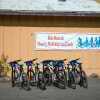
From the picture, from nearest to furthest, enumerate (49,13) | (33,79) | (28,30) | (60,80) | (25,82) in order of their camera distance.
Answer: (25,82) < (60,80) < (33,79) < (49,13) < (28,30)

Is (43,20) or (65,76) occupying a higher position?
(43,20)

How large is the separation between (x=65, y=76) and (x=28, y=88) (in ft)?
4.93

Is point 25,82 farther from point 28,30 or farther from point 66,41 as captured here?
point 66,41

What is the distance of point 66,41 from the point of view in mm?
12477

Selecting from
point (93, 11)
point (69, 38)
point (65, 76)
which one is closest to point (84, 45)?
point (69, 38)

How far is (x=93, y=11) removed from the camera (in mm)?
12250

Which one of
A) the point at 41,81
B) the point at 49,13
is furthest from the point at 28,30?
the point at 41,81

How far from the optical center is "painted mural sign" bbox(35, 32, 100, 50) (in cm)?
1239

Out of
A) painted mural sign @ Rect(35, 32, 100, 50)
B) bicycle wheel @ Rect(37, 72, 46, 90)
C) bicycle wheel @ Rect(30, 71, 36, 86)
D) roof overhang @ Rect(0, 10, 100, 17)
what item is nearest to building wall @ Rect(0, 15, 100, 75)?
painted mural sign @ Rect(35, 32, 100, 50)

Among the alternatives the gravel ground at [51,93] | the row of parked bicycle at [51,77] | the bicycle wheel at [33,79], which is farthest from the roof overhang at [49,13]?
the gravel ground at [51,93]

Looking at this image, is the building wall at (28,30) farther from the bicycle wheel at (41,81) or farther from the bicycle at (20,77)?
the bicycle wheel at (41,81)

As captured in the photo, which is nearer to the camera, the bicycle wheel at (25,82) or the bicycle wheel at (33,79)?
the bicycle wheel at (25,82)

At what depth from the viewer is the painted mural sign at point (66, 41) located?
12391mm

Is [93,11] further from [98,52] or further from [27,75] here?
[27,75]
